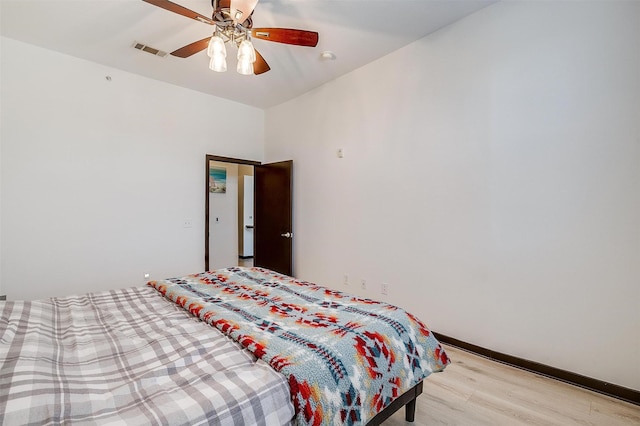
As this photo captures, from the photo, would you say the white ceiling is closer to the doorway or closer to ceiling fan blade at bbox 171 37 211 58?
ceiling fan blade at bbox 171 37 211 58

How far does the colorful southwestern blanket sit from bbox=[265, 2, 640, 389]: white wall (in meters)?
1.20

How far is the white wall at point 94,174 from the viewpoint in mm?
3035

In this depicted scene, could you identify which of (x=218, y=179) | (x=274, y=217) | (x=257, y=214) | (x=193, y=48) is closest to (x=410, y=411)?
(x=193, y=48)

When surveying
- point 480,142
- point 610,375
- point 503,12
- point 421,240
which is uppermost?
point 503,12

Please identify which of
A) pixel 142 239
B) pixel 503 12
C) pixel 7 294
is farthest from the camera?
pixel 142 239

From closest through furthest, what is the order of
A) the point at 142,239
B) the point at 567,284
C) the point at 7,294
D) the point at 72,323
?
the point at 72,323, the point at 567,284, the point at 7,294, the point at 142,239

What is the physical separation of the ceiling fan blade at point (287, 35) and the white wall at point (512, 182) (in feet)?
4.56

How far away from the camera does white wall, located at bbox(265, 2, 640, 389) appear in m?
2.00

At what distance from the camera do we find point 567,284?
7.18ft

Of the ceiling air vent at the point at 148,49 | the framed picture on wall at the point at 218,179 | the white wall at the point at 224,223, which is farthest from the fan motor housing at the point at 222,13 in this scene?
the framed picture on wall at the point at 218,179

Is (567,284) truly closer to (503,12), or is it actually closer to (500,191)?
(500,191)

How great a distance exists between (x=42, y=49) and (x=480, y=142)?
452 centimetres

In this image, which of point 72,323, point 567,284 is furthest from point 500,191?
point 72,323

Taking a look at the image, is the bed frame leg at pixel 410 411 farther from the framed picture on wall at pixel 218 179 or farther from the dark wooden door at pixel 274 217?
the framed picture on wall at pixel 218 179
